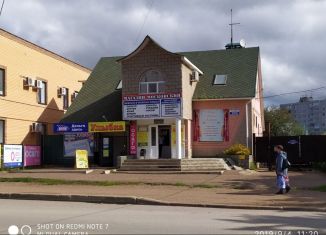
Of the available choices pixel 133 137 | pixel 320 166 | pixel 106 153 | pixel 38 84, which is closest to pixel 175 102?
pixel 133 137

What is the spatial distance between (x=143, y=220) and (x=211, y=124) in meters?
22.4

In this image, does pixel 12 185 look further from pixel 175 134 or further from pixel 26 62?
pixel 26 62

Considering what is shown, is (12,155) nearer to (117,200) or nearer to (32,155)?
(32,155)

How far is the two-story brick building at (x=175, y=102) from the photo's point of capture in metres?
31.5

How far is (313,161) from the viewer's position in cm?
3231

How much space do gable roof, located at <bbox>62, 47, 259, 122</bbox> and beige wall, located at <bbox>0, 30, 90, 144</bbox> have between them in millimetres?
2873

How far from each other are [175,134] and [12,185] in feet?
41.5

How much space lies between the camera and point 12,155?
31.9m

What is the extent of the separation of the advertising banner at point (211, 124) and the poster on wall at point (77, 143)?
23.1 ft

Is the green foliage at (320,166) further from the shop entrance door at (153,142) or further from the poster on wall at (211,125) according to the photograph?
the shop entrance door at (153,142)

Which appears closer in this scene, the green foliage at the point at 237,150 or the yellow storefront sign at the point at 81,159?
the yellow storefront sign at the point at 81,159

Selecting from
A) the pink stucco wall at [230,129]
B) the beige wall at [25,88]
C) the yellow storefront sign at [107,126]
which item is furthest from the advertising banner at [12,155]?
the pink stucco wall at [230,129]

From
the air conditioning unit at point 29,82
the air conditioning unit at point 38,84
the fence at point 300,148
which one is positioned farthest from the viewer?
the air conditioning unit at point 38,84

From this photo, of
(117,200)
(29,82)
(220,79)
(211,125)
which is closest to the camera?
(117,200)
